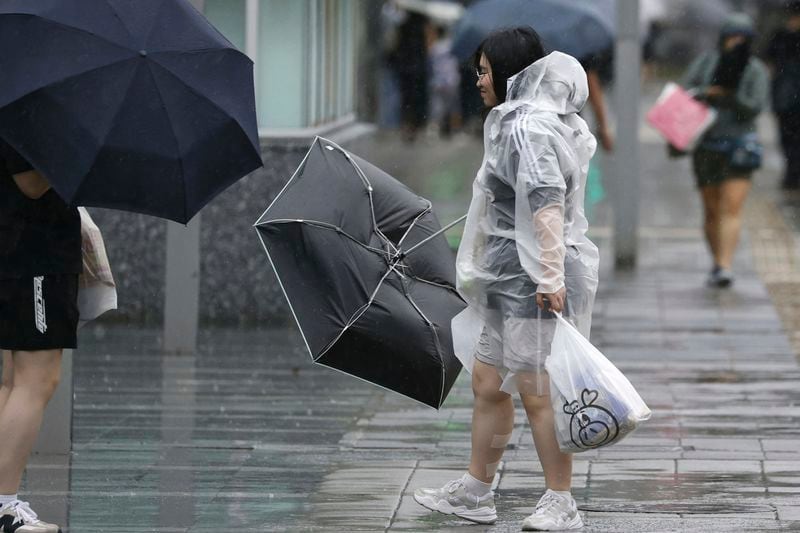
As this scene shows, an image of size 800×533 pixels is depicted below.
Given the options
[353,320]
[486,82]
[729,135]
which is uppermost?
[486,82]

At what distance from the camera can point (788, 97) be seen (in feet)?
68.1

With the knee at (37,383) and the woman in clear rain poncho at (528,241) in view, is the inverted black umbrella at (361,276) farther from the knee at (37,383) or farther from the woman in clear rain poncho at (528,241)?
the knee at (37,383)

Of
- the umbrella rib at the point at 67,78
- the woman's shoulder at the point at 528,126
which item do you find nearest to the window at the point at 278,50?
the woman's shoulder at the point at 528,126

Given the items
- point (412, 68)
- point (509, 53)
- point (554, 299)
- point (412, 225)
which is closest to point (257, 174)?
point (412, 225)

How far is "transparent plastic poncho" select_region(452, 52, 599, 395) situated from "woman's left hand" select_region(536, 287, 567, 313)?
0.06 feet

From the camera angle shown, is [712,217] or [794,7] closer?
[712,217]

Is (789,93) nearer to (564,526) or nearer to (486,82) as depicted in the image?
(486,82)

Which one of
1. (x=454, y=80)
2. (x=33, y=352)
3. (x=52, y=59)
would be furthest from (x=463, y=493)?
(x=454, y=80)

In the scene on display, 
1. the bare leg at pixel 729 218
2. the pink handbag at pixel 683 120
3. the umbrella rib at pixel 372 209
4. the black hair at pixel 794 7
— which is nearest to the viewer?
the umbrella rib at pixel 372 209

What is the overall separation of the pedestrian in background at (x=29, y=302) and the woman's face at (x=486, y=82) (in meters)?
1.40

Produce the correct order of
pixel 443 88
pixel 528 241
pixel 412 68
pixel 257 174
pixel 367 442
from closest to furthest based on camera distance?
pixel 528 241 < pixel 367 442 < pixel 257 174 < pixel 412 68 < pixel 443 88

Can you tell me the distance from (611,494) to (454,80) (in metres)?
22.7

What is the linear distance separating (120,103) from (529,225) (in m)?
1.36

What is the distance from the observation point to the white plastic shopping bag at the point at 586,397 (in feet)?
17.7
